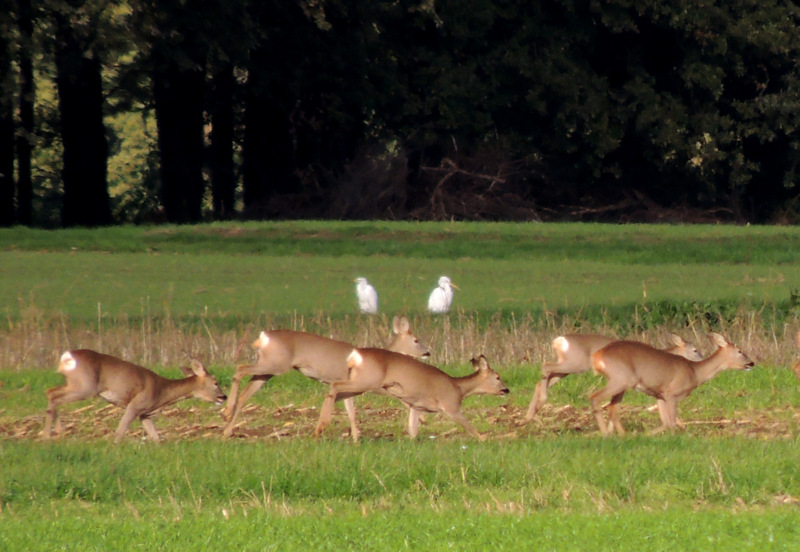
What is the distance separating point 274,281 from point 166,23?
10.0 m

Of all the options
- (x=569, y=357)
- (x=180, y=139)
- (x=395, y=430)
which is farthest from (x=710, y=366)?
(x=180, y=139)

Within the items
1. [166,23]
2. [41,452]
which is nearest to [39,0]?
[166,23]

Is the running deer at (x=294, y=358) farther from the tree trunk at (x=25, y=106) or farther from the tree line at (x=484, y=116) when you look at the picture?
the tree line at (x=484, y=116)

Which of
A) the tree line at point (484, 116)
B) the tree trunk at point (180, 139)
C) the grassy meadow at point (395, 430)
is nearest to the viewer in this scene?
the grassy meadow at point (395, 430)

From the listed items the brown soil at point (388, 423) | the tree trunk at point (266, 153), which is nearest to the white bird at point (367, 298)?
the brown soil at point (388, 423)

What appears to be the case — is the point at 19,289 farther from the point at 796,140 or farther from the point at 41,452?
the point at 796,140

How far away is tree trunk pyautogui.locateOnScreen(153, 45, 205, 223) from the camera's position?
35.7m

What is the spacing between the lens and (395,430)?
11.8 meters

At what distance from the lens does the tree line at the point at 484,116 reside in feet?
123

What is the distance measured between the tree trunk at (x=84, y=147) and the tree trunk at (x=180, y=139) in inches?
71.6

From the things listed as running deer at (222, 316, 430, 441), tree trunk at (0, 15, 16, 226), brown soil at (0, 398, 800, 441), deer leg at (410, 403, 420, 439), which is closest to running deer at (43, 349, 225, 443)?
brown soil at (0, 398, 800, 441)

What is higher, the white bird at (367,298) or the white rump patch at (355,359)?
the white rump patch at (355,359)

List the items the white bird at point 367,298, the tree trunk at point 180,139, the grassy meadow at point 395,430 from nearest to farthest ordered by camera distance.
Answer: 1. the grassy meadow at point 395,430
2. the white bird at point 367,298
3. the tree trunk at point 180,139

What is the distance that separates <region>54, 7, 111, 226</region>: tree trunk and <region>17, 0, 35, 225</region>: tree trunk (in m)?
0.89
